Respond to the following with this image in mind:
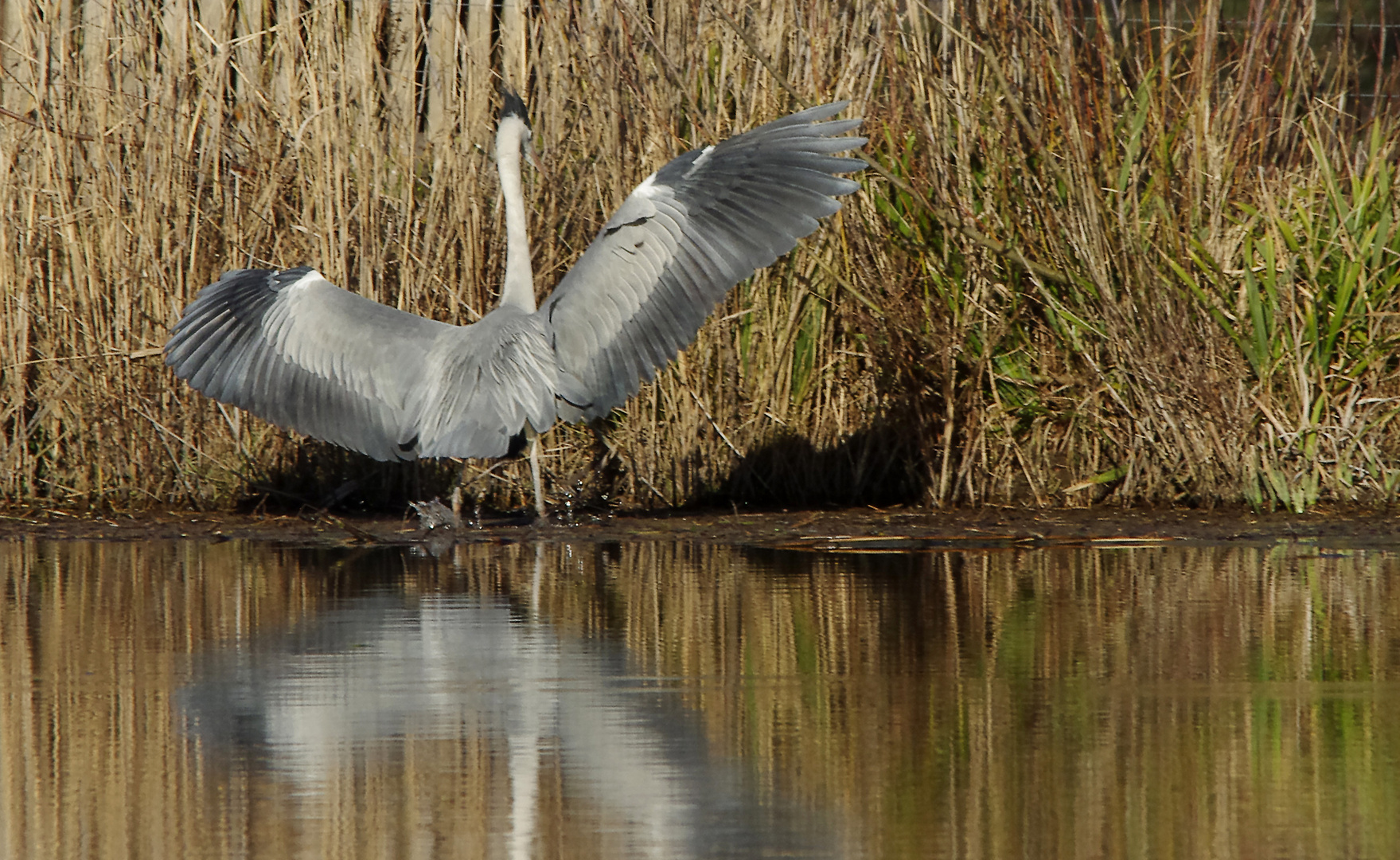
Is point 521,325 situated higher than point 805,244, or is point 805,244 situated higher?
point 805,244

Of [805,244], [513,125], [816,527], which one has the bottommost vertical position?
[816,527]

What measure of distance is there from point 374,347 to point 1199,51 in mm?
3245

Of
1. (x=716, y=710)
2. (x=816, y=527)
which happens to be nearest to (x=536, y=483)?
(x=816, y=527)

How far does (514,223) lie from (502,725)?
3400 millimetres

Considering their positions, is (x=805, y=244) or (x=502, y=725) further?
(x=805, y=244)

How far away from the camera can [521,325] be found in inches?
255

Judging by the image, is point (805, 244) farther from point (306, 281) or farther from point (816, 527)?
point (306, 281)

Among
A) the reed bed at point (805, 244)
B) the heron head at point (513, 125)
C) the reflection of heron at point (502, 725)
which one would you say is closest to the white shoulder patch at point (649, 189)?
the heron head at point (513, 125)

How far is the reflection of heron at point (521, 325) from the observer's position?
6.10 meters

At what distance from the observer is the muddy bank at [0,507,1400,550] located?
6.33 meters

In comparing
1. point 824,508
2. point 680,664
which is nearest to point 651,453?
point 824,508

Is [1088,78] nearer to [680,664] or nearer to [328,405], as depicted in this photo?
[328,405]

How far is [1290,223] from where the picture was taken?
705cm

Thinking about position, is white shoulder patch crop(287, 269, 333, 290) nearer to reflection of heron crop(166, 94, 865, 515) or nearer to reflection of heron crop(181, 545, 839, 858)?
reflection of heron crop(166, 94, 865, 515)
